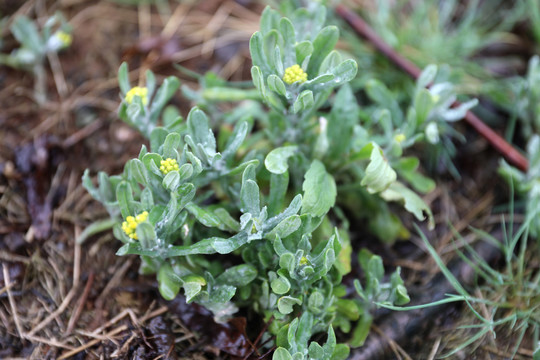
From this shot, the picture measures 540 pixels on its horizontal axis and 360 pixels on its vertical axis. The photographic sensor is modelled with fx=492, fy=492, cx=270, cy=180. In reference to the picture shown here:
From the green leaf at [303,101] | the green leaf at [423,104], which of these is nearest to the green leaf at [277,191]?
the green leaf at [303,101]

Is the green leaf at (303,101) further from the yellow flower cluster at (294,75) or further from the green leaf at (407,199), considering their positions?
the green leaf at (407,199)

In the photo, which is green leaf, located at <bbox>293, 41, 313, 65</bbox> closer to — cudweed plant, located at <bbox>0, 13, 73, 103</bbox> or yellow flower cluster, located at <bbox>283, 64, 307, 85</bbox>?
yellow flower cluster, located at <bbox>283, 64, 307, 85</bbox>

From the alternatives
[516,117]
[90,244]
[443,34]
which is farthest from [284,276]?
[443,34]

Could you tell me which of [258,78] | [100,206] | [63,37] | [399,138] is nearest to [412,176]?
[399,138]

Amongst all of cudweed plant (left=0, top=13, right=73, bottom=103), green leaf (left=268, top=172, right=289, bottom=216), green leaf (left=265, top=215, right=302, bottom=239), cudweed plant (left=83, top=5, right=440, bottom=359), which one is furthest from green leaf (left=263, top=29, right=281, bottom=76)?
cudweed plant (left=0, top=13, right=73, bottom=103)

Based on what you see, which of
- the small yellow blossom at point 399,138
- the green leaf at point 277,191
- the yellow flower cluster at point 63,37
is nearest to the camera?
the green leaf at point 277,191

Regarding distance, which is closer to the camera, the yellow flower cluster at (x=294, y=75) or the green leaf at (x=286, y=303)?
the green leaf at (x=286, y=303)

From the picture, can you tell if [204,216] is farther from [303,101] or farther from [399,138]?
[399,138]
